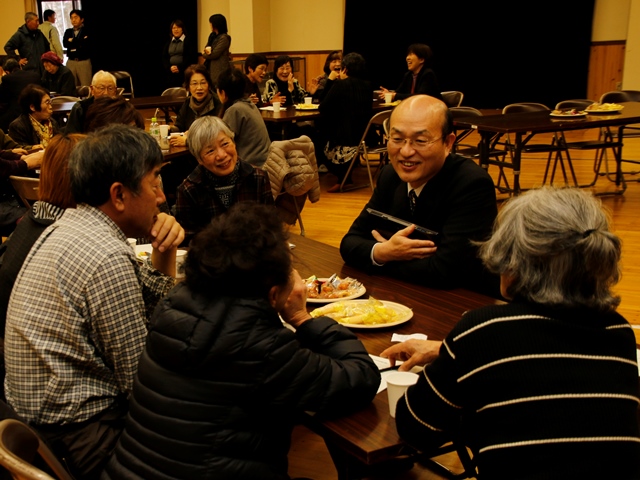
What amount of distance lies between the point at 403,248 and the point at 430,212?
0.73ft

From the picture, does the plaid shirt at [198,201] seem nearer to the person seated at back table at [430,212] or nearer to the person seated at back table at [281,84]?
the person seated at back table at [430,212]

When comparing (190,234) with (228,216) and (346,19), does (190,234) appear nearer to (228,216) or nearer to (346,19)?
(228,216)

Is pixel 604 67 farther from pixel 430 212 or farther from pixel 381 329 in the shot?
pixel 381 329

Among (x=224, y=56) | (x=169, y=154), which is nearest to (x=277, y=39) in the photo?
(x=224, y=56)

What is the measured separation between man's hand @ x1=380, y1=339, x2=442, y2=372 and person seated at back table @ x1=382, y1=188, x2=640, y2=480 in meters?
0.38

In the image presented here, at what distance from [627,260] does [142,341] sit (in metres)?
4.26

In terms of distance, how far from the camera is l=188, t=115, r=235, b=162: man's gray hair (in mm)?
3579

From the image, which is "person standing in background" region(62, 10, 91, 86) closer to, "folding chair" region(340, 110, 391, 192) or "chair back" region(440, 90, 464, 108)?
"folding chair" region(340, 110, 391, 192)

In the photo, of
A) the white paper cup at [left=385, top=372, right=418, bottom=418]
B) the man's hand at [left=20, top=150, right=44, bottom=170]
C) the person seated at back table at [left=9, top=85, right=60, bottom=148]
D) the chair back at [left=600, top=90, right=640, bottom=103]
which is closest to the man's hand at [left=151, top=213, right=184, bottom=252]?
the white paper cup at [left=385, top=372, right=418, bottom=418]

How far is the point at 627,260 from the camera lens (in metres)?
5.25

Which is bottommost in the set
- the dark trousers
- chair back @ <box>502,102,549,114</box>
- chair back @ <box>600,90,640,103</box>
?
the dark trousers

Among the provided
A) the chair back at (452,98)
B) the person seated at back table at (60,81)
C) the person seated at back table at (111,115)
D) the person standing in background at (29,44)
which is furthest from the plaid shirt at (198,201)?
the person standing in background at (29,44)

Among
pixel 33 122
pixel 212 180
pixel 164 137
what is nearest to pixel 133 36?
pixel 33 122

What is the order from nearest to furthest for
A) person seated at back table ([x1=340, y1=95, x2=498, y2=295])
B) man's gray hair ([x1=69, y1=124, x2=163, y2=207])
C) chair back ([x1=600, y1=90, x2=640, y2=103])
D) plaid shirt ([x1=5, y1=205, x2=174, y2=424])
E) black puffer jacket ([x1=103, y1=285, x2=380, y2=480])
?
1. black puffer jacket ([x1=103, y1=285, x2=380, y2=480])
2. plaid shirt ([x1=5, y1=205, x2=174, y2=424])
3. man's gray hair ([x1=69, y1=124, x2=163, y2=207])
4. person seated at back table ([x1=340, y1=95, x2=498, y2=295])
5. chair back ([x1=600, y1=90, x2=640, y2=103])
